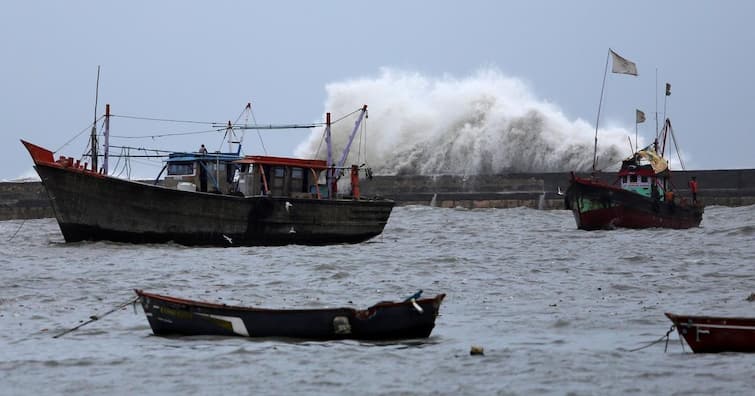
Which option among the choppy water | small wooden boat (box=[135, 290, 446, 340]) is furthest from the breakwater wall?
small wooden boat (box=[135, 290, 446, 340])

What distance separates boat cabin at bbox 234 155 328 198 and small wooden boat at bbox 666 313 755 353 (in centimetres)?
1837

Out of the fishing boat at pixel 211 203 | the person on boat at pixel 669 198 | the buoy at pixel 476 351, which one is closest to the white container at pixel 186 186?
the fishing boat at pixel 211 203

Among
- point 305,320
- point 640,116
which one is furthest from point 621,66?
point 305,320

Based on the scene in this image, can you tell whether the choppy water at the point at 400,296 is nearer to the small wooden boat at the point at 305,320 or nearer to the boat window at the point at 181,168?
the small wooden boat at the point at 305,320

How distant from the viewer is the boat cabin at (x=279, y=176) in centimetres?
3062

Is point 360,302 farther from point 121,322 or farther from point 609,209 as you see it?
point 609,209

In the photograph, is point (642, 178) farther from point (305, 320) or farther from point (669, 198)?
point (305, 320)

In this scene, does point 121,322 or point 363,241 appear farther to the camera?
point 363,241

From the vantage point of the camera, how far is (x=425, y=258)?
27781 mm

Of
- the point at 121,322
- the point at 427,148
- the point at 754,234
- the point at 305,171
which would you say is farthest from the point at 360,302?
the point at 427,148

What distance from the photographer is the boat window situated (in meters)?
32.1

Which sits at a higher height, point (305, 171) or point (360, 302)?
point (305, 171)

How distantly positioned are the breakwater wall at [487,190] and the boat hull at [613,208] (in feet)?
56.5

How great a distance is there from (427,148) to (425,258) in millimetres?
47810
